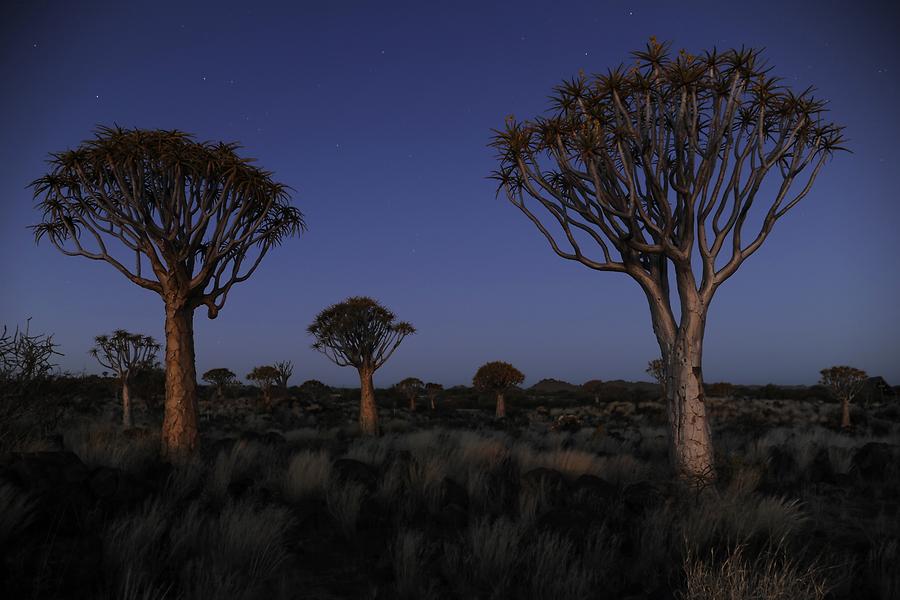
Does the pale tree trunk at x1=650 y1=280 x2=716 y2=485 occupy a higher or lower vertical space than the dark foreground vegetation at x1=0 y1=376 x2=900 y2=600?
higher

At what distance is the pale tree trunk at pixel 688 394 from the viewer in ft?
25.6

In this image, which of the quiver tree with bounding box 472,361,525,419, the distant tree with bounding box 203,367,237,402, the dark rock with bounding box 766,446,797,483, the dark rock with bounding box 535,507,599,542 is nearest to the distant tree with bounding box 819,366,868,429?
the dark rock with bounding box 766,446,797,483

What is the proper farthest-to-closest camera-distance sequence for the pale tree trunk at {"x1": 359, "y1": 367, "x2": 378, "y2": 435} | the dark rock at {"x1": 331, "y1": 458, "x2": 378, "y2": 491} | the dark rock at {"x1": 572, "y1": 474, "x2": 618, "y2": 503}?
the pale tree trunk at {"x1": 359, "y1": 367, "x2": 378, "y2": 435}
the dark rock at {"x1": 331, "y1": 458, "x2": 378, "y2": 491}
the dark rock at {"x1": 572, "y1": 474, "x2": 618, "y2": 503}

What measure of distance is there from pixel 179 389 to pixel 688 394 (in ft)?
28.4

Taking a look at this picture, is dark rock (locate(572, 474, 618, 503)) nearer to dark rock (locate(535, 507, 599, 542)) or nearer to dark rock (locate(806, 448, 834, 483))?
dark rock (locate(535, 507, 599, 542))

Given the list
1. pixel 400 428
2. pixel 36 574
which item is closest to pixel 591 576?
pixel 36 574

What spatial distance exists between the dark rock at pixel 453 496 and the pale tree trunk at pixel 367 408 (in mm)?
11278

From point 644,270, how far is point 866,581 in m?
5.17

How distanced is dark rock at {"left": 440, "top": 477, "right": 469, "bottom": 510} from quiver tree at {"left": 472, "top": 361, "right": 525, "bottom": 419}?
2834 cm

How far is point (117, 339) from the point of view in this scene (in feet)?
76.7

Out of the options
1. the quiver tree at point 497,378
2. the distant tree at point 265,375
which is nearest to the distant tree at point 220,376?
the distant tree at point 265,375

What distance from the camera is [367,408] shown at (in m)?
18.7

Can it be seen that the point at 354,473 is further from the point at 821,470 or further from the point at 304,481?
the point at 821,470

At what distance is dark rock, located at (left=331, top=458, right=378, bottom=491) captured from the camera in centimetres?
759
